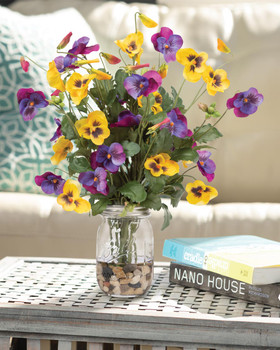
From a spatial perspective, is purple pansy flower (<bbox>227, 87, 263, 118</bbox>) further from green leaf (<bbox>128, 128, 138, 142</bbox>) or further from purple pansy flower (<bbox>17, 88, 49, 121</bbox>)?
purple pansy flower (<bbox>17, 88, 49, 121</bbox>)

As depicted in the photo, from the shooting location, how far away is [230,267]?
1.01 m

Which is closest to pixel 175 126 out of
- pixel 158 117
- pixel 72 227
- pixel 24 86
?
pixel 158 117

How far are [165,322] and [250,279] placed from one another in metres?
0.18

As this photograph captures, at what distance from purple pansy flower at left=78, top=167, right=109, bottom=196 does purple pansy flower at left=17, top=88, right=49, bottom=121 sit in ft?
0.43

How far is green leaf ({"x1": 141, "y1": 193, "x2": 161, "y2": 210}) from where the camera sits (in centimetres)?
98

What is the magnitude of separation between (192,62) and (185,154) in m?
0.15

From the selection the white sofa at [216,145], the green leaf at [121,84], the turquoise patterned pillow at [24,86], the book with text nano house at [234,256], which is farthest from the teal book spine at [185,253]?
the turquoise patterned pillow at [24,86]

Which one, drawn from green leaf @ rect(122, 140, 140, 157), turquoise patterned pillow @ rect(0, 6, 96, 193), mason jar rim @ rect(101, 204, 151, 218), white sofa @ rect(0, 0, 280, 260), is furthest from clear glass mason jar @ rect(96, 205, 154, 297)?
turquoise patterned pillow @ rect(0, 6, 96, 193)

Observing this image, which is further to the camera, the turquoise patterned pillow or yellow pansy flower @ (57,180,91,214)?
the turquoise patterned pillow

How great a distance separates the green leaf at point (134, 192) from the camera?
3.08ft

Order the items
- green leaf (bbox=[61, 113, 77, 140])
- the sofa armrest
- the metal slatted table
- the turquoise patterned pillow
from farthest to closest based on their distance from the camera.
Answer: the turquoise patterned pillow, the sofa armrest, green leaf (bbox=[61, 113, 77, 140]), the metal slatted table

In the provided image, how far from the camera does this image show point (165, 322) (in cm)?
89

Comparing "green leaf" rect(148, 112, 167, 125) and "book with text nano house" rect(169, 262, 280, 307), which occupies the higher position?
"green leaf" rect(148, 112, 167, 125)

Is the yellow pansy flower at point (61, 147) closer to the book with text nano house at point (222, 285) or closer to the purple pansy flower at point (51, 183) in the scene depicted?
the purple pansy flower at point (51, 183)
